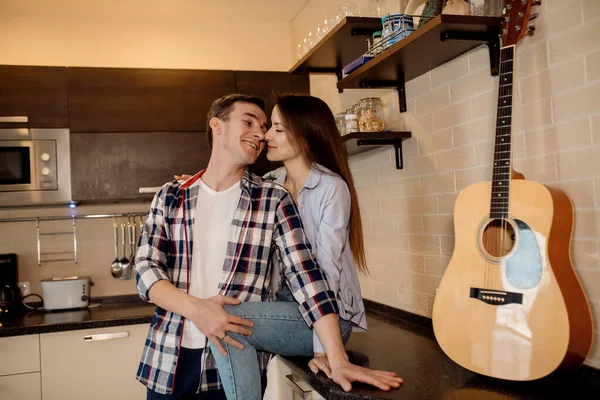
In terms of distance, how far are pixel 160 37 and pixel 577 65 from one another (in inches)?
107

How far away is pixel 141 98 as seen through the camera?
10.2 ft

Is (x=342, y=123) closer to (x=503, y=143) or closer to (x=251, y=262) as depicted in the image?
(x=251, y=262)

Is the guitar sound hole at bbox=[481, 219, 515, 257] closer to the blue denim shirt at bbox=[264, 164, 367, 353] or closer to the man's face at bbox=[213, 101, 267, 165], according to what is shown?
the blue denim shirt at bbox=[264, 164, 367, 353]

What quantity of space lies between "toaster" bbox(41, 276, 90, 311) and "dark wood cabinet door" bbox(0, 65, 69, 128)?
87 cm

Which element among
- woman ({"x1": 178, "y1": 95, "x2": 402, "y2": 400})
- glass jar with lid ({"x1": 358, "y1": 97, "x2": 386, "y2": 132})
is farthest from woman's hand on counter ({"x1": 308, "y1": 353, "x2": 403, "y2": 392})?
glass jar with lid ({"x1": 358, "y1": 97, "x2": 386, "y2": 132})

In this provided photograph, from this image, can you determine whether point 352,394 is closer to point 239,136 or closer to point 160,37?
point 239,136

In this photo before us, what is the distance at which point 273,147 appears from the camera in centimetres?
188

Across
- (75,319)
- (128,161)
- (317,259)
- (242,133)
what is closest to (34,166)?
(128,161)

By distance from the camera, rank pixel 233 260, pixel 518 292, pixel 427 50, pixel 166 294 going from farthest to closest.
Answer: pixel 427 50, pixel 233 260, pixel 166 294, pixel 518 292

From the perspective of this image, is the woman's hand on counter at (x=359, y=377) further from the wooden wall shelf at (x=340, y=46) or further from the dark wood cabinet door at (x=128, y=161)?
the dark wood cabinet door at (x=128, y=161)

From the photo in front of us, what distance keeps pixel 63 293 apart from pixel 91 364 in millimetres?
570

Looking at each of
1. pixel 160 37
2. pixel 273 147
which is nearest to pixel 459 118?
pixel 273 147

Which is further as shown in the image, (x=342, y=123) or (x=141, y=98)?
(x=141, y=98)

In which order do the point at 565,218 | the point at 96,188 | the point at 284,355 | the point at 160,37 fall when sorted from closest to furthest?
the point at 565,218
the point at 284,355
the point at 96,188
the point at 160,37
